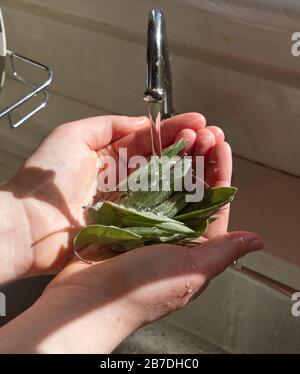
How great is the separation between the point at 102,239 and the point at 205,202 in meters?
0.17

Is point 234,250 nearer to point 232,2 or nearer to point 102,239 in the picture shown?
point 102,239

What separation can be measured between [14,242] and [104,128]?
262 millimetres

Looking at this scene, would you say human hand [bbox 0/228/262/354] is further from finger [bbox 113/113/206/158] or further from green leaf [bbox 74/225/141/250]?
finger [bbox 113/113/206/158]

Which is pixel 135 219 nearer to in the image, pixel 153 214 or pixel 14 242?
pixel 153 214

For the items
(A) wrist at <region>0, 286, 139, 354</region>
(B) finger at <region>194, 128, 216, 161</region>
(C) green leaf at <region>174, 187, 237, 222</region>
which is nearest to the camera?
(A) wrist at <region>0, 286, 139, 354</region>

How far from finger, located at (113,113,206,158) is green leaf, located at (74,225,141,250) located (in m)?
0.22

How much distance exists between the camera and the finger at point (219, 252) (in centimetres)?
78

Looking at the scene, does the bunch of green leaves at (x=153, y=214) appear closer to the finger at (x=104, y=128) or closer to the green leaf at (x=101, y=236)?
the green leaf at (x=101, y=236)

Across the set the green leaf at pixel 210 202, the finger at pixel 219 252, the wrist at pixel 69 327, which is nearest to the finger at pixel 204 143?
the green leaf at pixel 210 202

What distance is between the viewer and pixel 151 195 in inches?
35.6

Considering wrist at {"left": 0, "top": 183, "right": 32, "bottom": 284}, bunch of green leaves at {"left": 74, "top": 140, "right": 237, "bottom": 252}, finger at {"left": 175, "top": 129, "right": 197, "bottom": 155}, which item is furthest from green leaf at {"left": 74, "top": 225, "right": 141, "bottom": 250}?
finger at {"left": 175, "top": 129, "right": 197, "bottom": 155}

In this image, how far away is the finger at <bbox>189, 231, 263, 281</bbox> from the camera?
2.57ft

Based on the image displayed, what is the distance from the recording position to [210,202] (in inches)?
34.7

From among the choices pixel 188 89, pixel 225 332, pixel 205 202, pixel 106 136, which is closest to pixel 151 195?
pixel 205 202
